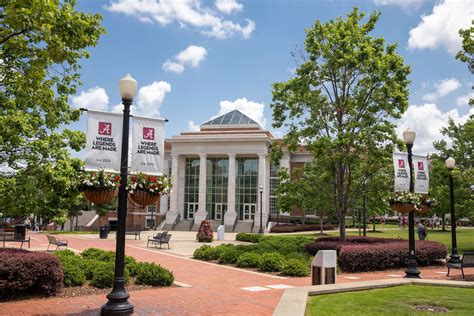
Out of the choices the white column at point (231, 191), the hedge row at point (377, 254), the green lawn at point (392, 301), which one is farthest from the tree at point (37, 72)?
the white column at point (231, 191)

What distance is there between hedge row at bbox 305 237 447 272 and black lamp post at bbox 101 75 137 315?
10090 millimetres

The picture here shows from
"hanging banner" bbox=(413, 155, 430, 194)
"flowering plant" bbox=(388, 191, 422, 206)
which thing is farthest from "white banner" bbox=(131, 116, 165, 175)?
"hanging banner" bbox=(413, 155, 430, 194)

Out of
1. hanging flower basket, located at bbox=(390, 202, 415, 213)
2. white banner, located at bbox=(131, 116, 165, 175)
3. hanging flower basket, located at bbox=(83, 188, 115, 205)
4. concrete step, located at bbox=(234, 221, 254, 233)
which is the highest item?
white banner, located at bbox=(131, 116, 165, 175)

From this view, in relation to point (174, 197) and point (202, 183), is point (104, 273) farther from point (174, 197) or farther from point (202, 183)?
point (174, 197)

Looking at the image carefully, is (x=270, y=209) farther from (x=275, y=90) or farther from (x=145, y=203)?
(x=145, y=203)

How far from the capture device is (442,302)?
364 inches

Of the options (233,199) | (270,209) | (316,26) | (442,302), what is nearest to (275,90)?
(316,26)

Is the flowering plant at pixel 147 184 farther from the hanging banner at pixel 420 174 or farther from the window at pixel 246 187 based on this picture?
the window at pixel 246 187

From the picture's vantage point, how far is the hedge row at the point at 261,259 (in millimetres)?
14047

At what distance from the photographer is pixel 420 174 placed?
1578 cm

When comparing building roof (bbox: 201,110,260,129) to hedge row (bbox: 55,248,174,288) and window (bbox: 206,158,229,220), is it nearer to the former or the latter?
window (bbox: 206,158,229,220)

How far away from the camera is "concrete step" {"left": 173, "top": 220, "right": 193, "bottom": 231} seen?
184 ft

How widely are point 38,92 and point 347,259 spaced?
1219cm

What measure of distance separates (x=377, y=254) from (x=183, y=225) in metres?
43.2
